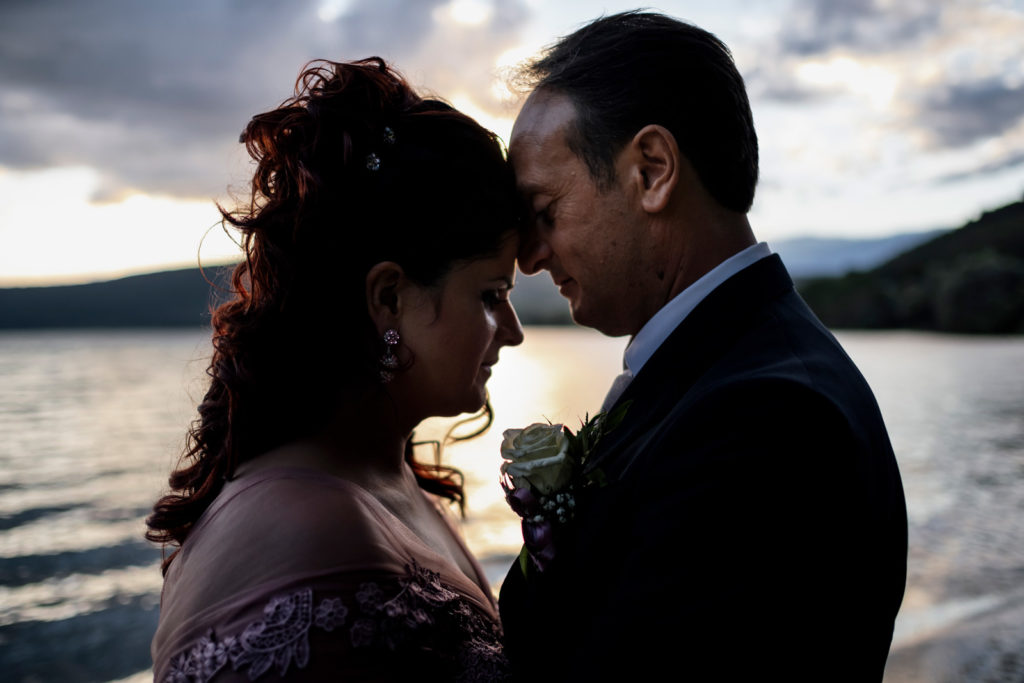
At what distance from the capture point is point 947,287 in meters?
51.6

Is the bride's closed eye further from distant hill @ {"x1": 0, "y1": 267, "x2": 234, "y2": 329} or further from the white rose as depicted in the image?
distant hill @ {"x1": 0, "y1": 267, "x2": 234, "y2": 329}

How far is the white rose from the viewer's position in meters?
2.24

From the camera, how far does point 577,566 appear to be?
6.95 feet

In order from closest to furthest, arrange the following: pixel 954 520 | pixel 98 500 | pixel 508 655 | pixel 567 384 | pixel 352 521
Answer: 1. pixel 352 521
2. pixel 508 655
3. pixel 954 520
4. pixel 98 500
5. pixel 567 384

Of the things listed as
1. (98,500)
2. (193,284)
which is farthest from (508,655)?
(193,284)

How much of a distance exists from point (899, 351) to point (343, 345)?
4597cm

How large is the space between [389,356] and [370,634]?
918 millimetres

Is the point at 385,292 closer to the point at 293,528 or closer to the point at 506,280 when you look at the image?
the point at 506,280

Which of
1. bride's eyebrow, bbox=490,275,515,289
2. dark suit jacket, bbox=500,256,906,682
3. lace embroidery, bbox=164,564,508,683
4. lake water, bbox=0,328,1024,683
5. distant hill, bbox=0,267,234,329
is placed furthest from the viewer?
distant hill, bbox=0,267,234,329

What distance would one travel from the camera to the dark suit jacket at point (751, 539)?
1636 mm

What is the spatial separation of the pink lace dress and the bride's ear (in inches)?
22.4

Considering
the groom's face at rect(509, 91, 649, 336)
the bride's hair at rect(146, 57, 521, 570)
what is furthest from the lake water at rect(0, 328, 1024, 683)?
the groom's face at rect(509, 91, 649, 336)

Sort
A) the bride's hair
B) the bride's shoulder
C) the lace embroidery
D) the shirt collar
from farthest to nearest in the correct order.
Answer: the shirt collar, the bride's hair, the bride's shoulder, the lace embroidery

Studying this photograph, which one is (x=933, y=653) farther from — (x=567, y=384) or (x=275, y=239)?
(x=567, y=384)
